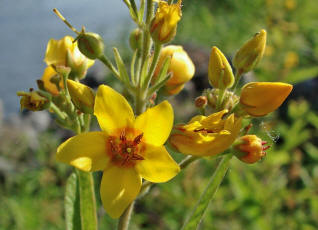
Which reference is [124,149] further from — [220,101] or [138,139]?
[220,101]

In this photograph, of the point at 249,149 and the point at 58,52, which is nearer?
the point at 249,149

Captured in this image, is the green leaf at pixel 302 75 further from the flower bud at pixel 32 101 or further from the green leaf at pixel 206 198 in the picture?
the flower bud at pixel 32 101

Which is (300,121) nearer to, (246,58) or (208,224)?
(208,224)

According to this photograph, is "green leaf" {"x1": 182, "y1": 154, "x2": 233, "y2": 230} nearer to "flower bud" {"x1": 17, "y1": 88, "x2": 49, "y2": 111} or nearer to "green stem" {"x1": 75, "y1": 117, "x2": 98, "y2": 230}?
"green stem" {"x1": 75, "y1": 117, "x2": 98, "y2": 230}

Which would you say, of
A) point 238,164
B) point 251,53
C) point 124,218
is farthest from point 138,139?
point 238,164

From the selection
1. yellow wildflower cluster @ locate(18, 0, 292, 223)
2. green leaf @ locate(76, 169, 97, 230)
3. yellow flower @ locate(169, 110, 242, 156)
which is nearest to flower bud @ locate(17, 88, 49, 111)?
yellow wildflower cluster @ locate(18, 0, 292, 223)

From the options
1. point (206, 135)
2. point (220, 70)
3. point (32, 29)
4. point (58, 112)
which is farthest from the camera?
point (32, 29)
